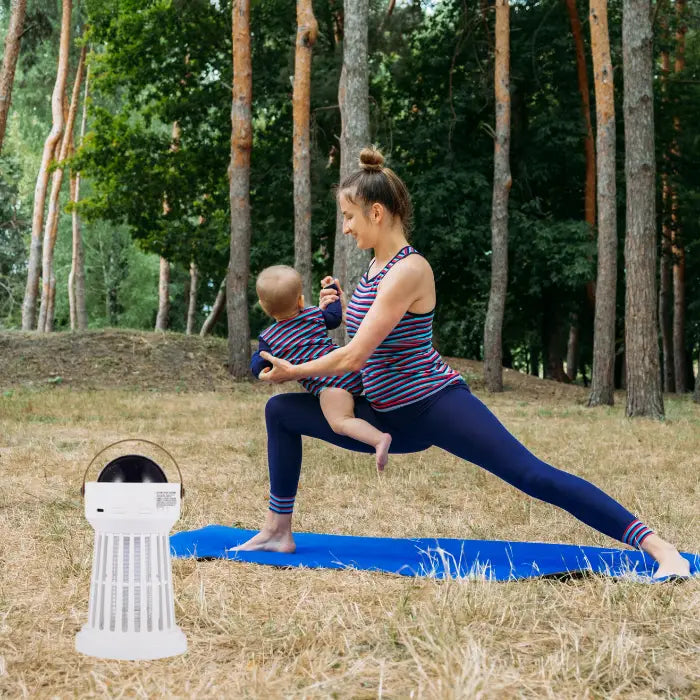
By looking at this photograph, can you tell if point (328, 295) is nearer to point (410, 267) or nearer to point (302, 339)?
point (302, 339)

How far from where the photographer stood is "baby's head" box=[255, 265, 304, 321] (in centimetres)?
436

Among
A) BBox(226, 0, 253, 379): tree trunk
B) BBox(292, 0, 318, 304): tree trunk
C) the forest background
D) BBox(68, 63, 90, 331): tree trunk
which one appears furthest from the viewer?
BBox(68, 63, 90, 331): tree trunk

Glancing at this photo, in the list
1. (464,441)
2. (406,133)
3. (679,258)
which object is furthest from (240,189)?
(464,441)

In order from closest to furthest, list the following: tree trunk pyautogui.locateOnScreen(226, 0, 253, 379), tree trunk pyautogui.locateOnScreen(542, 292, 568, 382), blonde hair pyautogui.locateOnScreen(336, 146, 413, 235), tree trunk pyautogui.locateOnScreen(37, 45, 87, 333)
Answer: blonde hair pyautogui.locateOnScreen(336, 146, 413, 235) → tree trunk pyautogui.locateOnScreen(226, 0, 253, 379) → tree trunk pyautogui.locateOnScreen(542, 292, 568, 382) → tree trunk pyautogui.locateOnScreen(37, 45, 87, 333)

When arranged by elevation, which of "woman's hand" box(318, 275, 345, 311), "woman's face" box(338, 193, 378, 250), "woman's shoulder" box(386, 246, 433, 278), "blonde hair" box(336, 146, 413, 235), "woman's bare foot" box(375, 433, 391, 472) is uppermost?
"blonde hair" box(336, 146, 413, 235)

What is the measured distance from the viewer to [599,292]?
51.6 ft

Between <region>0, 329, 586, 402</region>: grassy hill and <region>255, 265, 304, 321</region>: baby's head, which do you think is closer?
<region>255, 265, 304, 321</region>: baby's head

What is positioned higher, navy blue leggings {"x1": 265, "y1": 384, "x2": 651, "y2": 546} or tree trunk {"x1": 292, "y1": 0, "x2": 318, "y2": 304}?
tree trunk {"x1": 292, "y1": 0, "x2": 318, "y2": 304}

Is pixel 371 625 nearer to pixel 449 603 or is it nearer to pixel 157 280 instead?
pixel 449 603

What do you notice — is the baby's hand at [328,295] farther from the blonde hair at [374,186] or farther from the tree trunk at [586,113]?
the tree trunk at [586,113]

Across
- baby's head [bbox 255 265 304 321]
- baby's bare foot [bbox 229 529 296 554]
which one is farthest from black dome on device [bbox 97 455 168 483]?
baby's bare foot [bbox 229 529 296 554]

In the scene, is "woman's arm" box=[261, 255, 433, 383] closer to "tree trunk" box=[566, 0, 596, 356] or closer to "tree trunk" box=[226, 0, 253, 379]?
"tree trunk" box=[226, 0, 253, 379]

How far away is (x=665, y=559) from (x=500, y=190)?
14750 mm

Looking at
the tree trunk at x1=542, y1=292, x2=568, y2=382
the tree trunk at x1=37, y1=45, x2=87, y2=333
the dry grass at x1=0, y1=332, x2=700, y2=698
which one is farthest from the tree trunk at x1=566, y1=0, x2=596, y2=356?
the tree trunk at x1=37, y1=45, x2=87, y2=333
